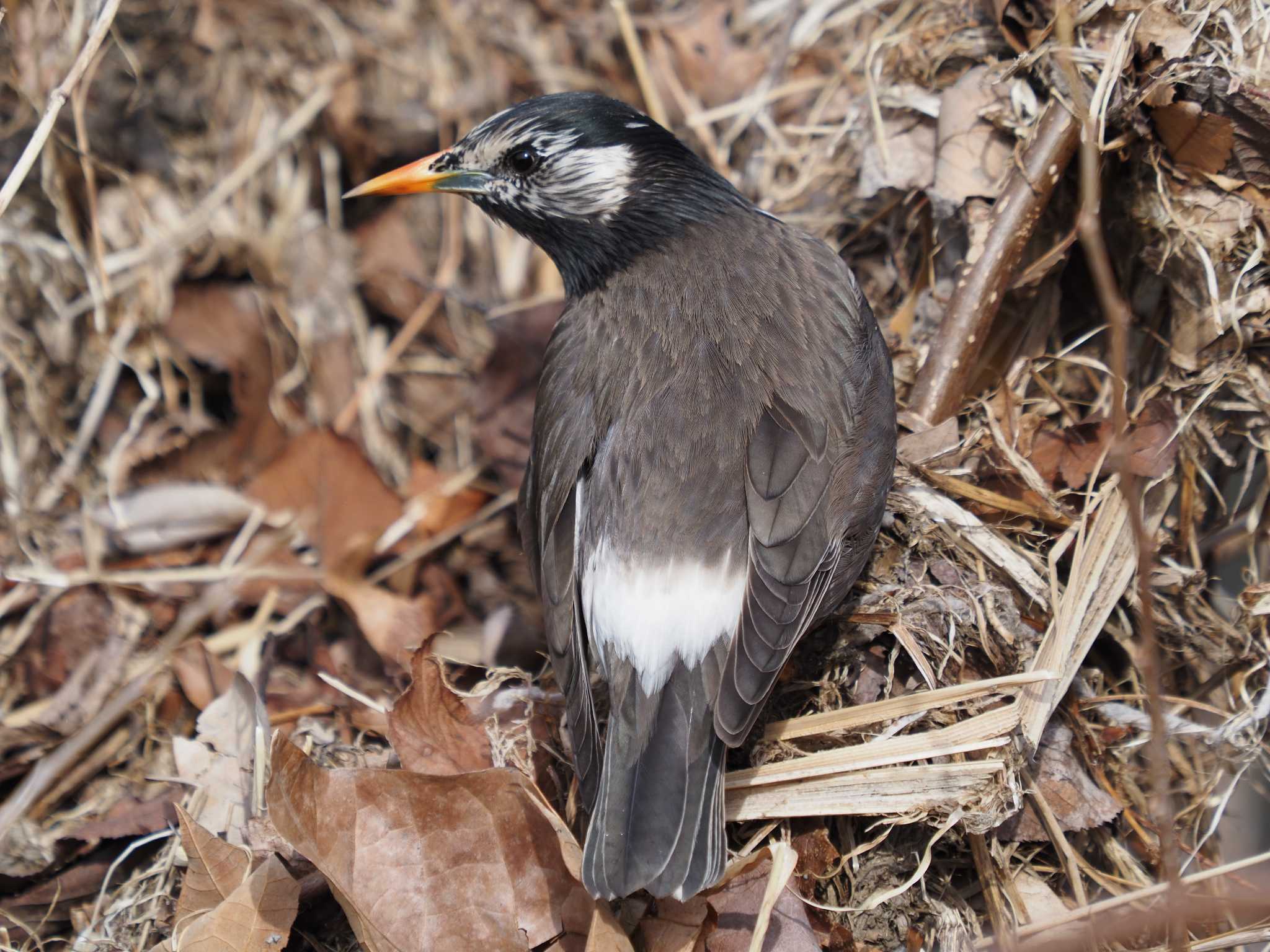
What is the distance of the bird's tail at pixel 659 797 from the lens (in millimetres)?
2467

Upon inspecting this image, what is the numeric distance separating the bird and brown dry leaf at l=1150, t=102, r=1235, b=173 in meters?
0.94

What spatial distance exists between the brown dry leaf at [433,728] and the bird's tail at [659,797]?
1.51ft

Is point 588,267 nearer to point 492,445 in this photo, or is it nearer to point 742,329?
point 742,329

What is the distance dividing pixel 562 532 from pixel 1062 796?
55.6 inches

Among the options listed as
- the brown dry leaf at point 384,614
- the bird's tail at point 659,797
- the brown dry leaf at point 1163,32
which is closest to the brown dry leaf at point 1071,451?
the brown dry leaf at point 1163,32

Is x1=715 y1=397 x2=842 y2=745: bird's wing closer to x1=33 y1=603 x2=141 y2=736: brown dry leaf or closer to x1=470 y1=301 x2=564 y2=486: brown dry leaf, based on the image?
x1=470 y1=301 x2=564 y2=486: brown dry leaf

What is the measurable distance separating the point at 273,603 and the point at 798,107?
2653 mm

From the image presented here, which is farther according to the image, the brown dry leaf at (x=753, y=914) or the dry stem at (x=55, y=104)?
the dry stem at (x=55, y=104)

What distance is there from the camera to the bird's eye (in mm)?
3469

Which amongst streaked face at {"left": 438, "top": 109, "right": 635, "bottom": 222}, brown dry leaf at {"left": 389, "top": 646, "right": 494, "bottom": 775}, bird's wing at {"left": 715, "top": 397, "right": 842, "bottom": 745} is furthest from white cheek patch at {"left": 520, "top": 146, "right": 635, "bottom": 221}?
brown dry leaf at {"left": 389, "top": 646, "right": 494, "bottom": 775}

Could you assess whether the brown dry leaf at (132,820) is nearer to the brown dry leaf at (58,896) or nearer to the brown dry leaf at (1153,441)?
the brown dry leaf at (58,896)

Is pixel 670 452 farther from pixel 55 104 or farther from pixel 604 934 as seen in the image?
pixel 55 104

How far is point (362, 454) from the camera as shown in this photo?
4.18 metres

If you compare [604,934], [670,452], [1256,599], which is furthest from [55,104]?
[1256,599]
